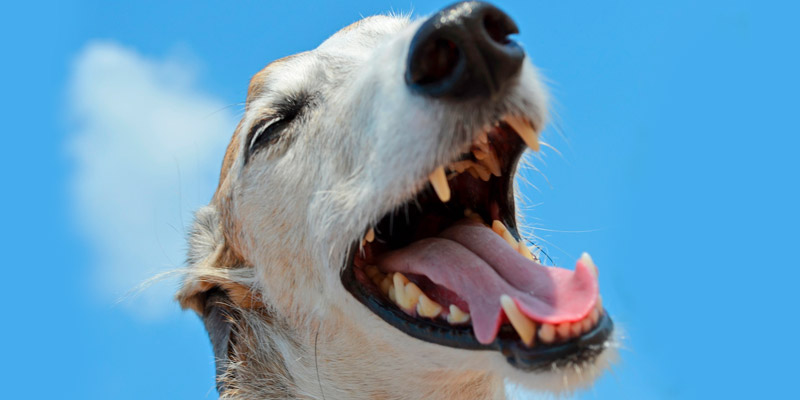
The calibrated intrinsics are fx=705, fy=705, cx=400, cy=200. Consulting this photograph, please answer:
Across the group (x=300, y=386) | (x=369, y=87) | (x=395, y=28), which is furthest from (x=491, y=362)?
(x=395, y=28)

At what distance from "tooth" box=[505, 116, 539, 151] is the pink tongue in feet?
1.96

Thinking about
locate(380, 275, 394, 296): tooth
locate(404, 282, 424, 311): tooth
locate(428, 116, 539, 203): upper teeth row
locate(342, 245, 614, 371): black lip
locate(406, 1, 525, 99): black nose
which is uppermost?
locate(406, 1, 525, 99): black nose

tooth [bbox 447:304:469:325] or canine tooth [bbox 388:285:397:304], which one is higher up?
canine tooth [bbox 388:285:397:304]

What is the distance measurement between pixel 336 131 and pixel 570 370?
1.93 m

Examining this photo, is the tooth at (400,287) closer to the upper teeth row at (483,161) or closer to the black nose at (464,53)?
the upper teeth row at (483,161)

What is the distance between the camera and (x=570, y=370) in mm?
3164

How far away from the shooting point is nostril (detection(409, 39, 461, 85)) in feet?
10.6

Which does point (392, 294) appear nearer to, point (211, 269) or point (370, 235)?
point (370, 235)

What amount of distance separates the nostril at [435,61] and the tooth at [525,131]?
0.49 m

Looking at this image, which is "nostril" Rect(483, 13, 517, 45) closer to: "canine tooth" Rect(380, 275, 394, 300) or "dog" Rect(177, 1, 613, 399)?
"dog" Rect(177, 1, 613, 399)

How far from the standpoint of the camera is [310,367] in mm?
4855

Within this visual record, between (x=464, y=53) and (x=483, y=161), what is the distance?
1230 mm

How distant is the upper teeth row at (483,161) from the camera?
137 inches

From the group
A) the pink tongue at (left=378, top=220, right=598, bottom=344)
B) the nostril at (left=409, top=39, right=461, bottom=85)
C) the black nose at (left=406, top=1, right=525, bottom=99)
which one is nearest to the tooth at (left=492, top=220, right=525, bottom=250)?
the pink tongue at (left=378, top=220, right=598, bottom=344)
